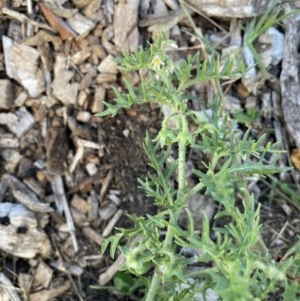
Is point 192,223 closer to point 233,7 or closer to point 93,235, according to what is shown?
point 93,235

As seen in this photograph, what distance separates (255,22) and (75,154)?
1.12m

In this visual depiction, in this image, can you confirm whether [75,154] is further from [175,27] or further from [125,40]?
[175,27]

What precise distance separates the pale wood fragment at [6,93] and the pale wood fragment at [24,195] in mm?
337

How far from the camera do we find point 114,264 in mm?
2730

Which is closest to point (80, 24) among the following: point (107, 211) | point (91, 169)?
point (91, 169)

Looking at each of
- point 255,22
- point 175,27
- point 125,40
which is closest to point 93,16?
point 125,40

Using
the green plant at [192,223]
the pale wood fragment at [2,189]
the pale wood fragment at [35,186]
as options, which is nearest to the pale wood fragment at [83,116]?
the pale wood fragment at [35,186]

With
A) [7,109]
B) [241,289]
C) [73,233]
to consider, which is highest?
[241,289]

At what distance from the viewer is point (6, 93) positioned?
2750 mm

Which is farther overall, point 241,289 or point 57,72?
point 57,72

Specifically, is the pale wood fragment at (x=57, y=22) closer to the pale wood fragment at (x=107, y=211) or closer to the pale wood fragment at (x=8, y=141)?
the pale wood fragment at (x=8, y=141)

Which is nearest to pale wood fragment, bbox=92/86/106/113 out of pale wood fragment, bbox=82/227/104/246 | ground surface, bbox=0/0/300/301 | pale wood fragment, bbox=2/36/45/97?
ground surface, bbox=0/0/300/301

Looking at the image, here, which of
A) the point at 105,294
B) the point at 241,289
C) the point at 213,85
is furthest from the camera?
the point at 213,85

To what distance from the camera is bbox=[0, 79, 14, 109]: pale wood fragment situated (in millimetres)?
2742
